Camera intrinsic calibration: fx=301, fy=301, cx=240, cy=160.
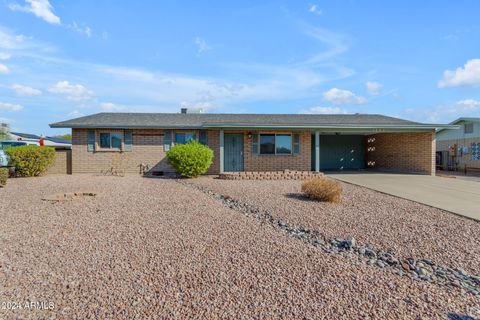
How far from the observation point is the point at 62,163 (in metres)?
15.2

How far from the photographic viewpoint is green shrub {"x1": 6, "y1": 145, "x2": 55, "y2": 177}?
1299cm

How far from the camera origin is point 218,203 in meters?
8.06

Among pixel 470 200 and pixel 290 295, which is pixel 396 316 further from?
pixel 470 200

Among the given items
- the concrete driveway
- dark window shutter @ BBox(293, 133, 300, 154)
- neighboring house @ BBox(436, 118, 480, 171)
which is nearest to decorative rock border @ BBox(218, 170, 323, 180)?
dark window shutter @ BBox(293, 133, 300, 154)

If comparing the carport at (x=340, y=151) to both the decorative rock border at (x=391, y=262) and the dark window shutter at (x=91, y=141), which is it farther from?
the decorative rock border at (x=391, y=262)

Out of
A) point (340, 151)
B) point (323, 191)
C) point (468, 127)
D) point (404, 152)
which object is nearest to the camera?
point (323, 191)

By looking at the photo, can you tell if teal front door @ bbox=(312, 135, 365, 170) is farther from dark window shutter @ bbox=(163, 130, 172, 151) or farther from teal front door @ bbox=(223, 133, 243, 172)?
dark window shutter @ bbox=(163, 130, 172, 151)

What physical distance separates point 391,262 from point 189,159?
10.0m

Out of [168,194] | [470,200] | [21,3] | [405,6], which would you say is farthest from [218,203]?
[405,6]

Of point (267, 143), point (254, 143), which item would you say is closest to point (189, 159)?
point (254, 143)

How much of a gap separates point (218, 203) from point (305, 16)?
8.56 meters

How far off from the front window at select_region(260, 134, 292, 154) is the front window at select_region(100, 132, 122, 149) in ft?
23.9

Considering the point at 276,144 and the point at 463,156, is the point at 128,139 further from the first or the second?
the point at 463,156

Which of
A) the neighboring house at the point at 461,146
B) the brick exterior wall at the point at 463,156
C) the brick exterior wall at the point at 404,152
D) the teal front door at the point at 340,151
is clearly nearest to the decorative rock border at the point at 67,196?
the teal front door at the point at 340,151
